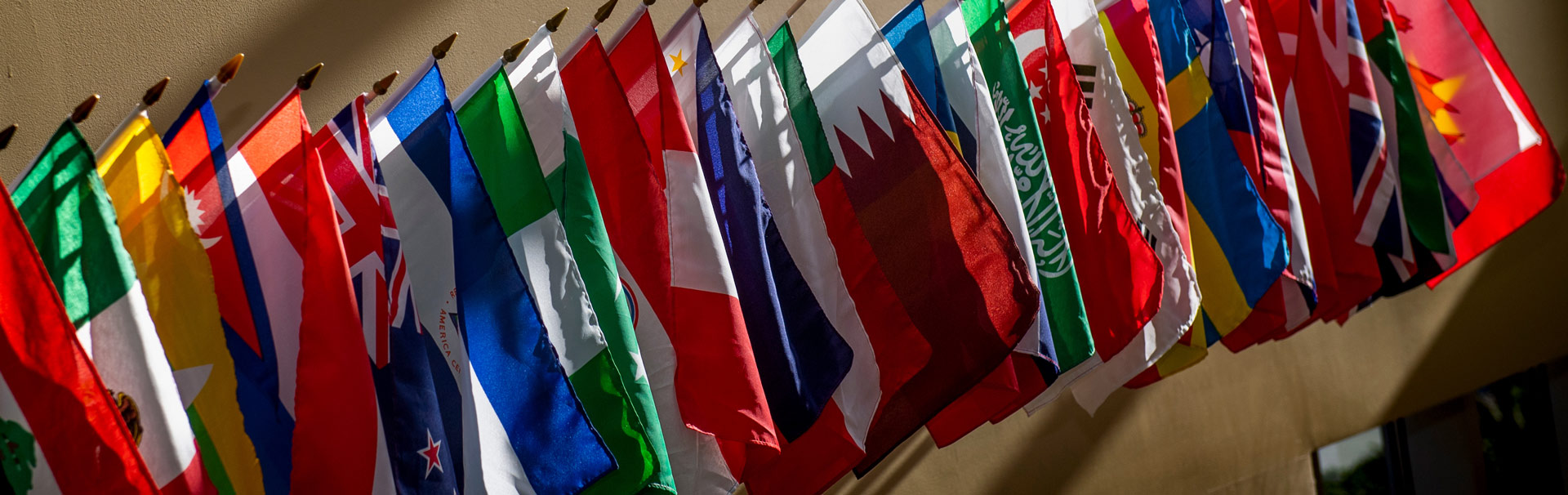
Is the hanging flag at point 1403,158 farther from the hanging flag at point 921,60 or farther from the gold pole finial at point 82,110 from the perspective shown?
the gold pole finial at point 82,110

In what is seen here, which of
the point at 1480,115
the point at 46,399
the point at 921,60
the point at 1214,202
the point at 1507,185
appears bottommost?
the point at 1507,185

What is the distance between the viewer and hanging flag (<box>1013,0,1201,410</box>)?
280 centimetres

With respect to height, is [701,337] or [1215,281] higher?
[701,337]

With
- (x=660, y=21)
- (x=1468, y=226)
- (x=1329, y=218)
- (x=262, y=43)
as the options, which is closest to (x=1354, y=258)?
(x=1329, y=218)

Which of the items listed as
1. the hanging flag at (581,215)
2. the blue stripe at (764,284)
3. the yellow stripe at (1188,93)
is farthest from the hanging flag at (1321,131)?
the hanging flag at (581,215)

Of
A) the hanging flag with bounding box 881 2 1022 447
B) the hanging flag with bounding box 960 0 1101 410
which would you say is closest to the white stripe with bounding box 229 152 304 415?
the hanging flag with bounding box 881 2 1022 447

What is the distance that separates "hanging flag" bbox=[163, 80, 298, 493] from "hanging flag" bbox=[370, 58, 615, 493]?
267 millimetres

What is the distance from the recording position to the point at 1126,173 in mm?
2846

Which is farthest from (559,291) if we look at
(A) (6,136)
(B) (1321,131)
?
(B) (1321,131)

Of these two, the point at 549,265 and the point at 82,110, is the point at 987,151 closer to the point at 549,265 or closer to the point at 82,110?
the point at 549,265

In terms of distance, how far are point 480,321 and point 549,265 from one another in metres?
0.16

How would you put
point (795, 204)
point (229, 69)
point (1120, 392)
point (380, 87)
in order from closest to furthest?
point (229, 69), point (380, 87), point (795, 204), point (1120, 392)

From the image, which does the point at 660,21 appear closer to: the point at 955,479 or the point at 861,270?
the point at 861,270

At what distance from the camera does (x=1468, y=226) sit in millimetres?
3750
